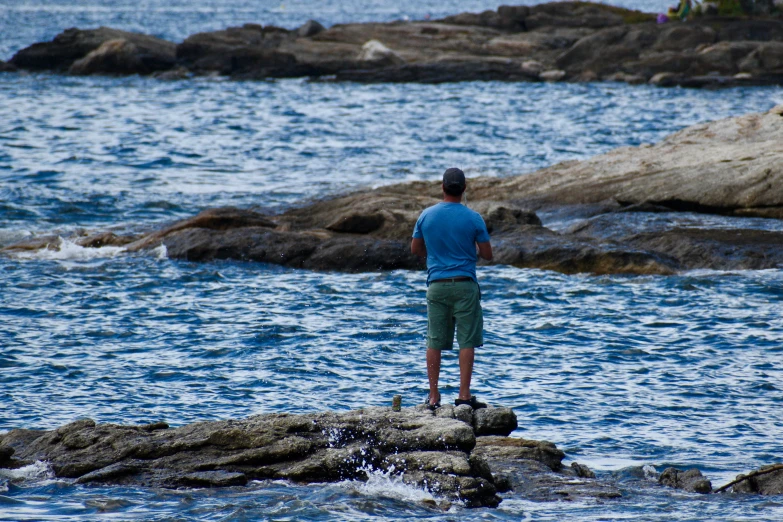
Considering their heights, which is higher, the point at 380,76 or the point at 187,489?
the point at 380,76

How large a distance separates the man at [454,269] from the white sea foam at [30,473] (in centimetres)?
343

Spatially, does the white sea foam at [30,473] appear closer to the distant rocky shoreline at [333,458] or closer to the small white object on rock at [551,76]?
the distant rocky shoreline at [333,458]

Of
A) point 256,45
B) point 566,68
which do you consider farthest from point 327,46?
point 566,68

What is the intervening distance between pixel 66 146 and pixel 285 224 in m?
16.2

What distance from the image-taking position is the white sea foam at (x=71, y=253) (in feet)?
63.4

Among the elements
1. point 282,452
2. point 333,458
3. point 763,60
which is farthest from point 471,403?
point 763,60

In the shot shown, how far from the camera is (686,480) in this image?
8.82 m

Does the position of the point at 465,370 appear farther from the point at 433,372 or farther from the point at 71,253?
the point at 71,253

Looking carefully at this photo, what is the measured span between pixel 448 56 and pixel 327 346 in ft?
145

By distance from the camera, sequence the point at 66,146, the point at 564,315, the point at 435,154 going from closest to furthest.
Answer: the point at 564,315 < the point at 435,154 < the point at 66,146

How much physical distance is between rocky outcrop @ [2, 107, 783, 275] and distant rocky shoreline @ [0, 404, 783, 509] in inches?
356

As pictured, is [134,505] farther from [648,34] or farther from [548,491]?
[648,34]

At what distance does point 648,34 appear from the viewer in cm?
5428


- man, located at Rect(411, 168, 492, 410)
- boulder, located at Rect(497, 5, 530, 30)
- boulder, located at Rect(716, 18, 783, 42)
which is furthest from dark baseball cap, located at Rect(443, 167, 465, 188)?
boulder, located at Rect(497, 5, 530, 30)
